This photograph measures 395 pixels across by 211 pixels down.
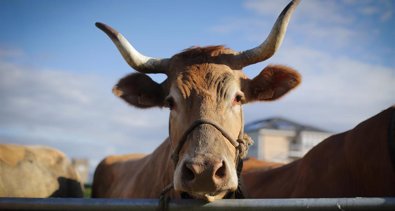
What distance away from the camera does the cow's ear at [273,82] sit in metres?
3.76

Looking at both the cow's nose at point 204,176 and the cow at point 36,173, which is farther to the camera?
the cow at point 36,173

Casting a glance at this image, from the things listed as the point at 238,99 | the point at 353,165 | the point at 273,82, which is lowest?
the point at 353,165

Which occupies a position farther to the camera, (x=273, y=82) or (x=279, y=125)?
(x=279, y=125)

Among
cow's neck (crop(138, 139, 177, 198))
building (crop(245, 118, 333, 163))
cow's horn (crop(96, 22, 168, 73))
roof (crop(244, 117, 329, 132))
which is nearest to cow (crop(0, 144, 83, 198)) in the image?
cow's neck (crop(138, 139, 177, 198))

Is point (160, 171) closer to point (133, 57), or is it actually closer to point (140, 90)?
point (140, 90)

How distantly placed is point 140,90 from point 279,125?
83.5 feet

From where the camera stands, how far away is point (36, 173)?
5684mm

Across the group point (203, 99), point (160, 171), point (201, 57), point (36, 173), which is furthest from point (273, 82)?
point (36, 173)

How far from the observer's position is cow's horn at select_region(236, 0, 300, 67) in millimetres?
3326

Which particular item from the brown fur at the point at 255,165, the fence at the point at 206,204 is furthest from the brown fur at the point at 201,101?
the brown fur at the point at 255,165

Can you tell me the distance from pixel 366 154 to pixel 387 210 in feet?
4.21

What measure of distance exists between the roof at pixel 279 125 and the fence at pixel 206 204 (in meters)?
23.6

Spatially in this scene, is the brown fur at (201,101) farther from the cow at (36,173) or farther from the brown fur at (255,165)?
the brown fur at (255,165)

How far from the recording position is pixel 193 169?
2.46 m
